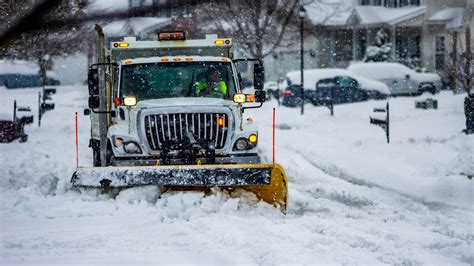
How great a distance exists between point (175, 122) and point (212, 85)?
132 centimetres

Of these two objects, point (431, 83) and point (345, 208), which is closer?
point (345, 208)

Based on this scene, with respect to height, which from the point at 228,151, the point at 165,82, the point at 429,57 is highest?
the point at 429,57

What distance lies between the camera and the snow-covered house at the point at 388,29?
4331 cm

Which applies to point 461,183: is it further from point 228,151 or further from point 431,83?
point 431,83

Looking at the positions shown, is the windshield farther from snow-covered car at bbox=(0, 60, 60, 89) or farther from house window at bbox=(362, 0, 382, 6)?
snow-covered car at bbox=(0, 60, 60, 89)

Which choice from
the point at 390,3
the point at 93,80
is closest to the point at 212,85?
the point at 93,80

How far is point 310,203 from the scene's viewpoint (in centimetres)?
938

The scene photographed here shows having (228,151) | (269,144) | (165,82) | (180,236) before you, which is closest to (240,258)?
(180,236)

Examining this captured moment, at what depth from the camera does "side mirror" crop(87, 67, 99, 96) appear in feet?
29.9

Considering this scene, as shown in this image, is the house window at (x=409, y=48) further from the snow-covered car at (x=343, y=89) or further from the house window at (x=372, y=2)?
the snow-covered car at (x=343, y=89)

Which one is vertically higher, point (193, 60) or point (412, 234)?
point (193, 60)

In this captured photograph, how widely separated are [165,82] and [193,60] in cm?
52

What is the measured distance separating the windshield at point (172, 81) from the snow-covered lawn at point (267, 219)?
1.73m

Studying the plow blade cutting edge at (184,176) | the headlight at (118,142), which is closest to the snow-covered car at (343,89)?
the headlight at (118,142)
